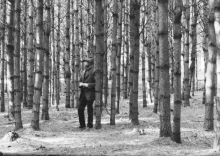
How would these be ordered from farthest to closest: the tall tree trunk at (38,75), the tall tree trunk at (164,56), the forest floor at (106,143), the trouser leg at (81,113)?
the trouser leg at (81,113) → the tall tree trunk at (38,75) → the tall tree trunk at (164,56) → the forest floor at (106,143)

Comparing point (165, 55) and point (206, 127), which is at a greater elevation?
point (165, 55)

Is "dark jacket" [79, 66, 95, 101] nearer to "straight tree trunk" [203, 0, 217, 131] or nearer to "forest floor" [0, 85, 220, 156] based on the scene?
"forest floor" [0, 85, 220, 156]

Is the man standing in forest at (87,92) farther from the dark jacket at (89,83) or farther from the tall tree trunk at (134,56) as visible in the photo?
the tall tree trunk at (134,56)

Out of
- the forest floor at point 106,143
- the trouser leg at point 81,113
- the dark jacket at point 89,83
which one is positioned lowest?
the forest floor at point 106,143

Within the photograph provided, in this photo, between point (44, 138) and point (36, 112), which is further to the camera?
point (36, 112)

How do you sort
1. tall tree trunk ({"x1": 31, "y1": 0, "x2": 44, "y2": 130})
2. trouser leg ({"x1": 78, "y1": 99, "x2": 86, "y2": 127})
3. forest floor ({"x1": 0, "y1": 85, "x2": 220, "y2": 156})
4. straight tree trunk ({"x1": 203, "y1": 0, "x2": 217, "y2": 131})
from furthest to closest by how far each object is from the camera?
trouser leg ({"x1": 78, "y1": 99, "x2": 86, "y2": 127}) → tall tree trunk ({"x1": 31, "y1": 0, "x2": 44, "y2": 130}) → straight tree trunk ({"x1": 203, "y1": 0, "x2": 217, "y2": 131}) → forest floor ({"x1": 0, "y1": 85, "x2": 220, "y2": 156})

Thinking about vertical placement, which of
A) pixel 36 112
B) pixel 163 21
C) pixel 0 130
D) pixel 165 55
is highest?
pixel 163 21

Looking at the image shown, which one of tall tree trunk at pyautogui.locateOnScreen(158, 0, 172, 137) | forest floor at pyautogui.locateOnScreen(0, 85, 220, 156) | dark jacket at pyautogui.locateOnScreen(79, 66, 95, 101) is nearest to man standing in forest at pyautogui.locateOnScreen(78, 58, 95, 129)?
dark jacket at pyautogui.locateOnScreen(79, 66, 95, 101)

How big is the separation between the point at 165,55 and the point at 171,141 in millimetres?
1531

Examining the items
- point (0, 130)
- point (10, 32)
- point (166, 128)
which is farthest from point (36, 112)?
point (166, 128)

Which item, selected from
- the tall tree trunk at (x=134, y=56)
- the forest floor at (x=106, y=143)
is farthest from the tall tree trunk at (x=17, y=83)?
the tall tree trunk at (x=134, y=56)

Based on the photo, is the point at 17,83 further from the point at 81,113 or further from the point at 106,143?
the point at 106,143

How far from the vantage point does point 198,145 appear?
5.33m

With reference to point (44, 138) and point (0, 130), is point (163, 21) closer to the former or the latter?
point (44, 138)
